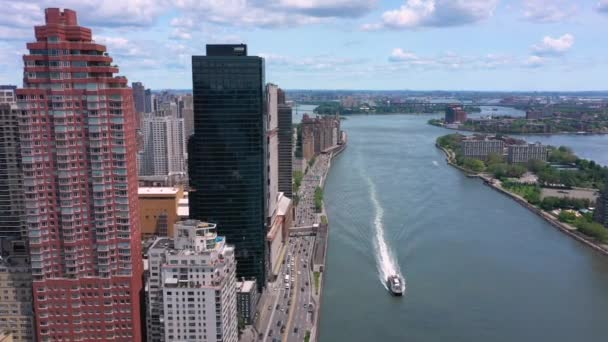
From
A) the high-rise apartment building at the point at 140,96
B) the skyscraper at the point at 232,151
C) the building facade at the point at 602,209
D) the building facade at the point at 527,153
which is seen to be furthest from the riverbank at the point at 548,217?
the high-rise apartment building at the point at 140,96

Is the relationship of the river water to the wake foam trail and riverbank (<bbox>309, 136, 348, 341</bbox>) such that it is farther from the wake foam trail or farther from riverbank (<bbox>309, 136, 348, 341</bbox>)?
riverbank (<bbox>309, 136, 348, 341</bbox>)

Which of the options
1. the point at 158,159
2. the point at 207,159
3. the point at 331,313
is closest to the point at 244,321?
the point at 331,313

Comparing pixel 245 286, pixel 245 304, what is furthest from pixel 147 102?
pixel 245 304

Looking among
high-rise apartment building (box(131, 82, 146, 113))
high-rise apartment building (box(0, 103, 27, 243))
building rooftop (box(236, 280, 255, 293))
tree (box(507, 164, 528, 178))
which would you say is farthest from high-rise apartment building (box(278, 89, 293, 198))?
high-rise apartment building (box(131, 82, 146, 113))

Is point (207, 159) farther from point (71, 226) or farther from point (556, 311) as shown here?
point (556, 311)

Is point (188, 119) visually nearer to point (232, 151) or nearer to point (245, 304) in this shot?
point (232, 151)
